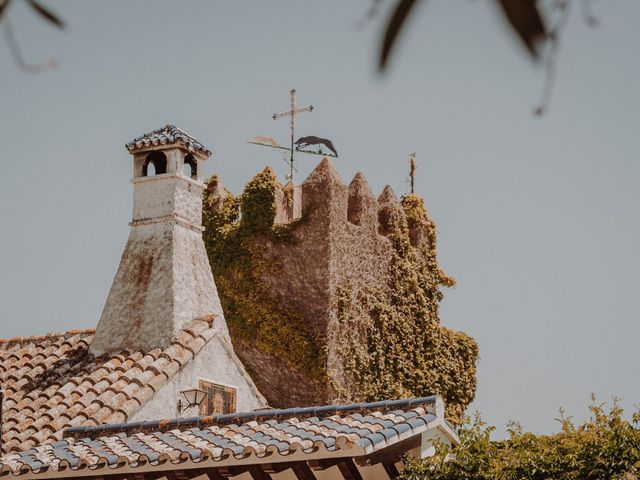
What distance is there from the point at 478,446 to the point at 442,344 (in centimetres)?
1617

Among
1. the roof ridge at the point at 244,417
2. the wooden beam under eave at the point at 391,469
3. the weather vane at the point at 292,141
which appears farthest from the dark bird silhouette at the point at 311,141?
the wooden beam under eave at the point at 391,469

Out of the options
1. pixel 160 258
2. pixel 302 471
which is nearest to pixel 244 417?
pixel 302 471

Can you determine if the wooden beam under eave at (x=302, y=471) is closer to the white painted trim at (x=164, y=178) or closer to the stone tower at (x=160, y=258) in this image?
the stone tower at (x=160, y=258)

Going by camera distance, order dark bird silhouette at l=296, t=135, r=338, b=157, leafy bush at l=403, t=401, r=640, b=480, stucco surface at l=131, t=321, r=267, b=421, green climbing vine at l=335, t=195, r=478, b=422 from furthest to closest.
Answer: dark bird silhouette at l=296, t=135, r=338, b=157, green climbing vine at l=335, t=195, r=478, b=422, stucco surface at l=131, t=321, r=267, b=421, leafy bush at l=403, t=401, r=640, b=480

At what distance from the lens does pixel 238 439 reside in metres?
10.2

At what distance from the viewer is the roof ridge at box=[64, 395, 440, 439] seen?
10.9 metres

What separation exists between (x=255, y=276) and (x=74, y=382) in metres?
10.5

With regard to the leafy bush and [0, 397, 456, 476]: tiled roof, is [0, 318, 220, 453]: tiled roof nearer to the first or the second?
[0, 397, 456, 476]: tiled roof

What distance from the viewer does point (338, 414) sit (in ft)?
35.7

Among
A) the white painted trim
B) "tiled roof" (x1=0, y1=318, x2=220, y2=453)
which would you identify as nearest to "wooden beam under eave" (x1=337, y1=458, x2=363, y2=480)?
"tiled roof" (x1=0, y1=318, x2=220, y2=453)

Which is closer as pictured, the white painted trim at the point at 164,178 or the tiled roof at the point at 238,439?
the tiled roof at the point at 238,439

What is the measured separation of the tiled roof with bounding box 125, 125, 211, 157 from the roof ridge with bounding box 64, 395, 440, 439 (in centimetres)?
500

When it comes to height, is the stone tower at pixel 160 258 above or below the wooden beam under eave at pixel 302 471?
above

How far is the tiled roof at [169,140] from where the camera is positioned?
1564 cm
